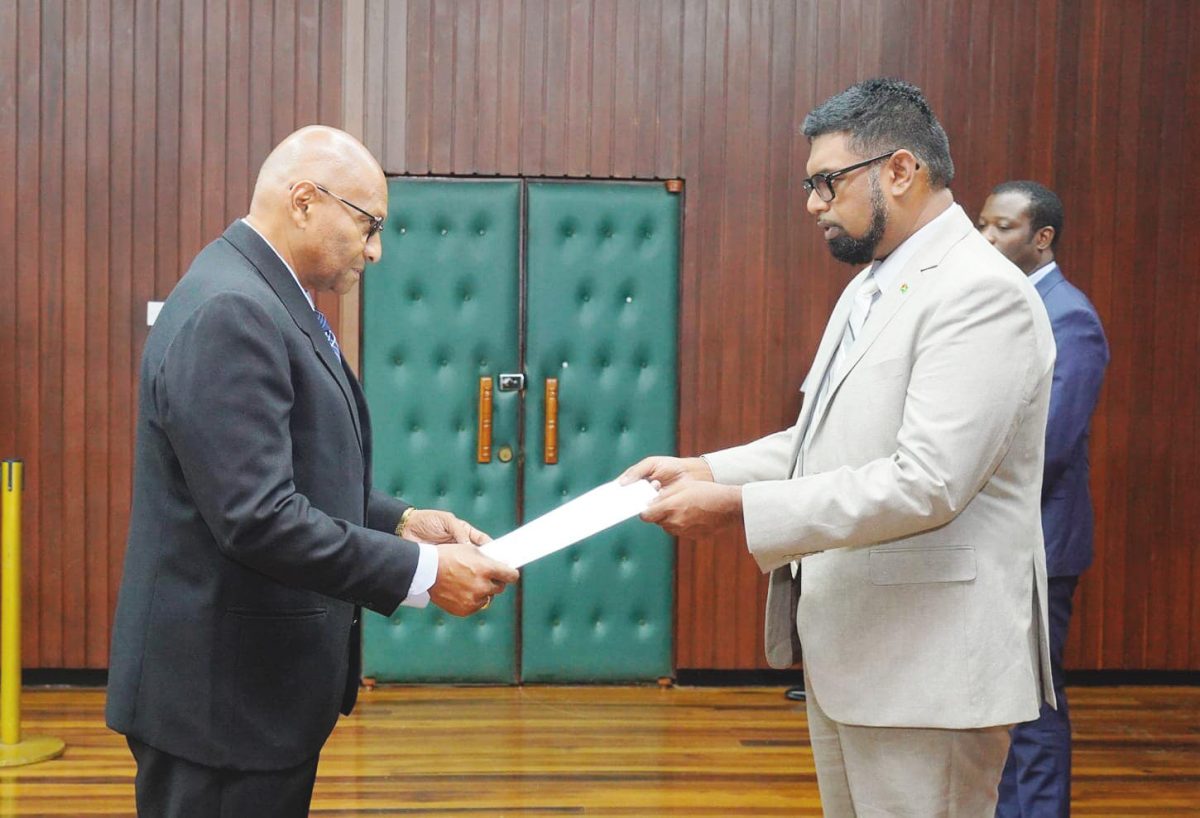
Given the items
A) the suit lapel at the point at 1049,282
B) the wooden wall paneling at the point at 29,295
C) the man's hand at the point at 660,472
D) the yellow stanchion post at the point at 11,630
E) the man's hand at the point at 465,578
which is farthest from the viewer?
the wooden wall paneling at the point at 29,295

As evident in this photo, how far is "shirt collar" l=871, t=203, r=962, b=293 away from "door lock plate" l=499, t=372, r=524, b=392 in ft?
9.89

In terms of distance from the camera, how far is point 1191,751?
434 centimetres

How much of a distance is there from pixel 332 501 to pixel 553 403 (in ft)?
10.3

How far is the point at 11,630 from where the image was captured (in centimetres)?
418

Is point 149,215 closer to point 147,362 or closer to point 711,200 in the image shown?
point 711,200

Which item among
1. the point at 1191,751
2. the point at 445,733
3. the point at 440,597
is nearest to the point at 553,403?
the point at 445,733

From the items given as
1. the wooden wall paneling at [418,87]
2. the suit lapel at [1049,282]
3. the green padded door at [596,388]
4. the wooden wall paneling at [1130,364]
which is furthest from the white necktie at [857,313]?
the wooden wall paneling at [1130,364]

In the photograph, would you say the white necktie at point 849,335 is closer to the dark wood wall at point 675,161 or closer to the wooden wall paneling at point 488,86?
the dark wood wall at point 675,161

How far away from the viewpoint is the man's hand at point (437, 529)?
2.35 metres

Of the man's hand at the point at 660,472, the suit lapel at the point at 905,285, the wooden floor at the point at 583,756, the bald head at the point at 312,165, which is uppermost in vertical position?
the bald head at the point at 312,165

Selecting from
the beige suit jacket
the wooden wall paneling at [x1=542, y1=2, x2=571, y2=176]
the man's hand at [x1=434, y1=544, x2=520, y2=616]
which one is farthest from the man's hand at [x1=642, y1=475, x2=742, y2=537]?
the wooden wall paneling at [x1=542, y1=2, x2=571, y2=176]

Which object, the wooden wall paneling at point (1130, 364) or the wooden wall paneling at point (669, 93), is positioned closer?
the wooden wall paneling at point (669, 93)

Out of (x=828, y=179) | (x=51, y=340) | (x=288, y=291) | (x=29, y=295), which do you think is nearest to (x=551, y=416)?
(x=51, y=340)

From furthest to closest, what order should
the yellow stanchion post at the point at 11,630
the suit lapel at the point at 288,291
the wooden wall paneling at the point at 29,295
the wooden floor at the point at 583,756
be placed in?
1. the wooden wall paneling at the point at 29,295
2. the yellow stanchion post at the point at 11,630
3. the wooden floor at the point at 583,756
4. the suit lapel at the point at 288,291
